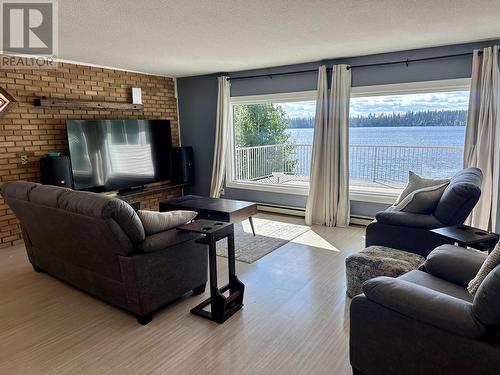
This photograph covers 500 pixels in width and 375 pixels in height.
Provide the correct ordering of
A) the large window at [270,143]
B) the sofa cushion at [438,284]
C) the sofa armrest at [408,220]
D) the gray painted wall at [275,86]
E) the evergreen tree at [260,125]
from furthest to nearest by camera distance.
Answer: the evergreen tree at [260,125]
the large window at [270,143]
the gray painted wall at [275,86]
the sofa armrest at [408,220]
the sofa cushion at [438,284]

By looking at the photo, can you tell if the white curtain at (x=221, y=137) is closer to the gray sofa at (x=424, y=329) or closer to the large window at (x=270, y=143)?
the large window at (x=270, y=143)

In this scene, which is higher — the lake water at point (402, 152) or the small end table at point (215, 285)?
the lake water at point (402, 152)

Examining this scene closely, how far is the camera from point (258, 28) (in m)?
3.20

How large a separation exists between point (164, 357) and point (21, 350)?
948mm

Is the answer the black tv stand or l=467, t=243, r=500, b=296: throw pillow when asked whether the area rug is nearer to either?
the black tv stand

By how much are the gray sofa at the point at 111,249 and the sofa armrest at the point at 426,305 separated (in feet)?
4.78

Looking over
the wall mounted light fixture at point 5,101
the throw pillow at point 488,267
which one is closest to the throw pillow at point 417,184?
the throw pillow at point 488,267

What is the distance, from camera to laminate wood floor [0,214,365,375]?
6.67 feet

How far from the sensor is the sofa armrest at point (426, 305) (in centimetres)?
141

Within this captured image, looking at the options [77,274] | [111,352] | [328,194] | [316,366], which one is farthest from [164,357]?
[328,194]

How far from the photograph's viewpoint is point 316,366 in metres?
2.00

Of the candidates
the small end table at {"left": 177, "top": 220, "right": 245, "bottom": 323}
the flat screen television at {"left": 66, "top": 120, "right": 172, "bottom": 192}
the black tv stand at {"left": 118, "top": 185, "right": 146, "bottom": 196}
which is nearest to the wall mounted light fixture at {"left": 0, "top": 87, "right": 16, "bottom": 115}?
the flat screen television at {"left": 66, "top": 120, "right": 172, "bottom": 192}

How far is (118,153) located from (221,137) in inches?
66.3

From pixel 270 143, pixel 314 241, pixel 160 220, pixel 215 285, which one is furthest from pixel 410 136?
pixel 160 220
